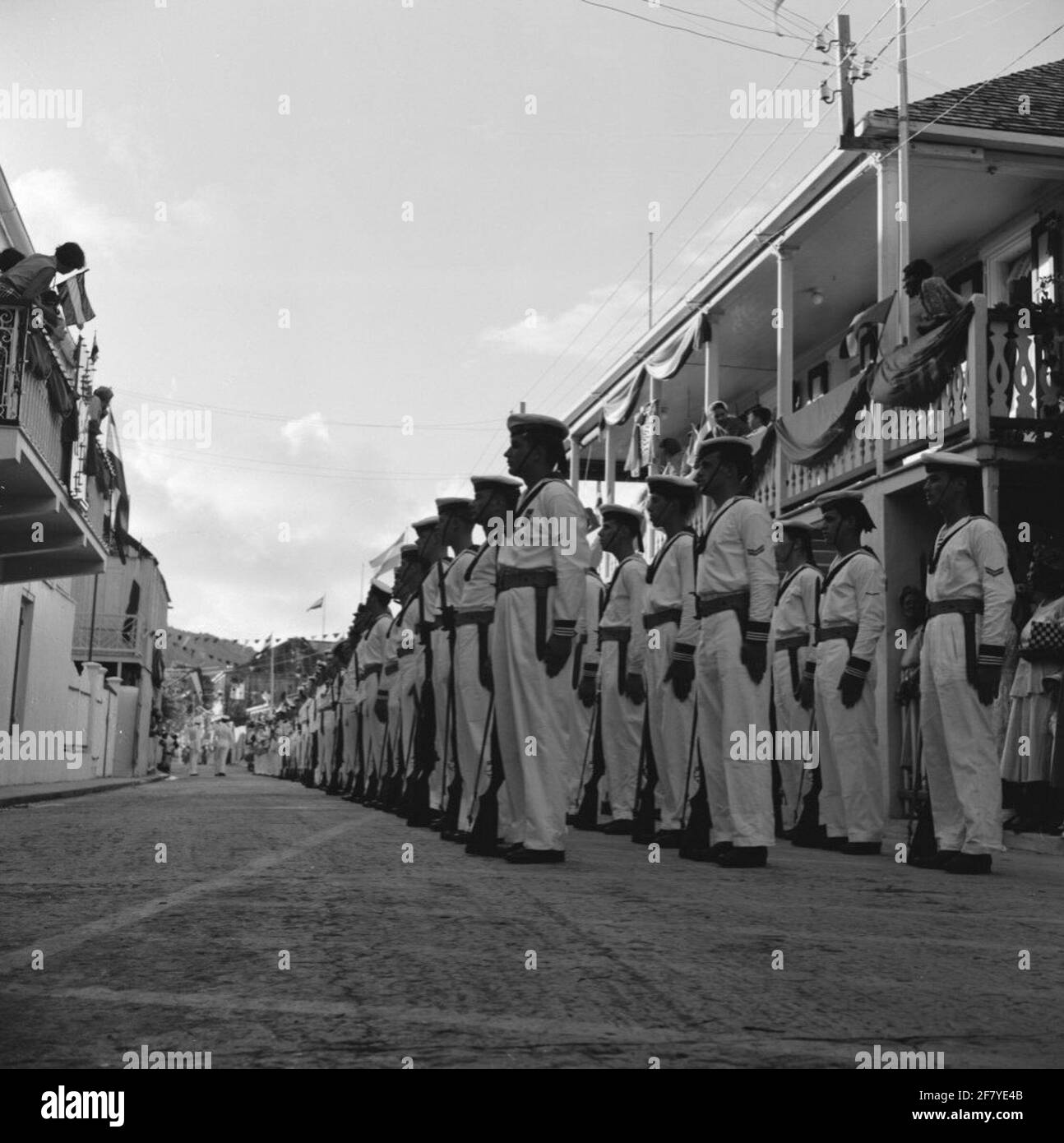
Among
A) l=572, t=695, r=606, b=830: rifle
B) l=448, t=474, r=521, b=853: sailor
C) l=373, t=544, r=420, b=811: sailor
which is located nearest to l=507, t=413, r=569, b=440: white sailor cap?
l=448, t=474, r=521, b=853: sailor

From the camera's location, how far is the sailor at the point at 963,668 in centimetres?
809

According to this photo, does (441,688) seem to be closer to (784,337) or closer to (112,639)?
(784,337)

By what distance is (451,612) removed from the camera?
9.93 meters

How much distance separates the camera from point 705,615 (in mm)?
8148

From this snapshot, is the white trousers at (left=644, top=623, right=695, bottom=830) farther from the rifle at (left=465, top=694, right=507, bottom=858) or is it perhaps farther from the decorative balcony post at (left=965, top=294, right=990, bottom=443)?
the decorative balcony post at (left=965, top=294, right=990, bottom=443)

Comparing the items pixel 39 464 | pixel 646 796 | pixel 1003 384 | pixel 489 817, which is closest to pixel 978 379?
pixel 1003 384

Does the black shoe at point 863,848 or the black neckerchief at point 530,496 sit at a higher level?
the black neckerchief at point 530,496

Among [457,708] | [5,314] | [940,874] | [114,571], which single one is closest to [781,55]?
[5,314]

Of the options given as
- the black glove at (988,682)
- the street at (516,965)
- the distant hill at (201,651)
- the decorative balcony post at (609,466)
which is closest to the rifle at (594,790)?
the black glove at (988,682)

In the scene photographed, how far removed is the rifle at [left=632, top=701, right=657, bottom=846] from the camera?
10.0m

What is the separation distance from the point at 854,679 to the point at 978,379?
4898mm

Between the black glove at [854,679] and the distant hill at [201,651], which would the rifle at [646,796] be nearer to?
the black glove at [854,679]

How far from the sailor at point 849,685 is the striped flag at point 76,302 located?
40.3 feet

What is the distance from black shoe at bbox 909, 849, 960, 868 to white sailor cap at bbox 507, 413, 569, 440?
3196 millimetres
